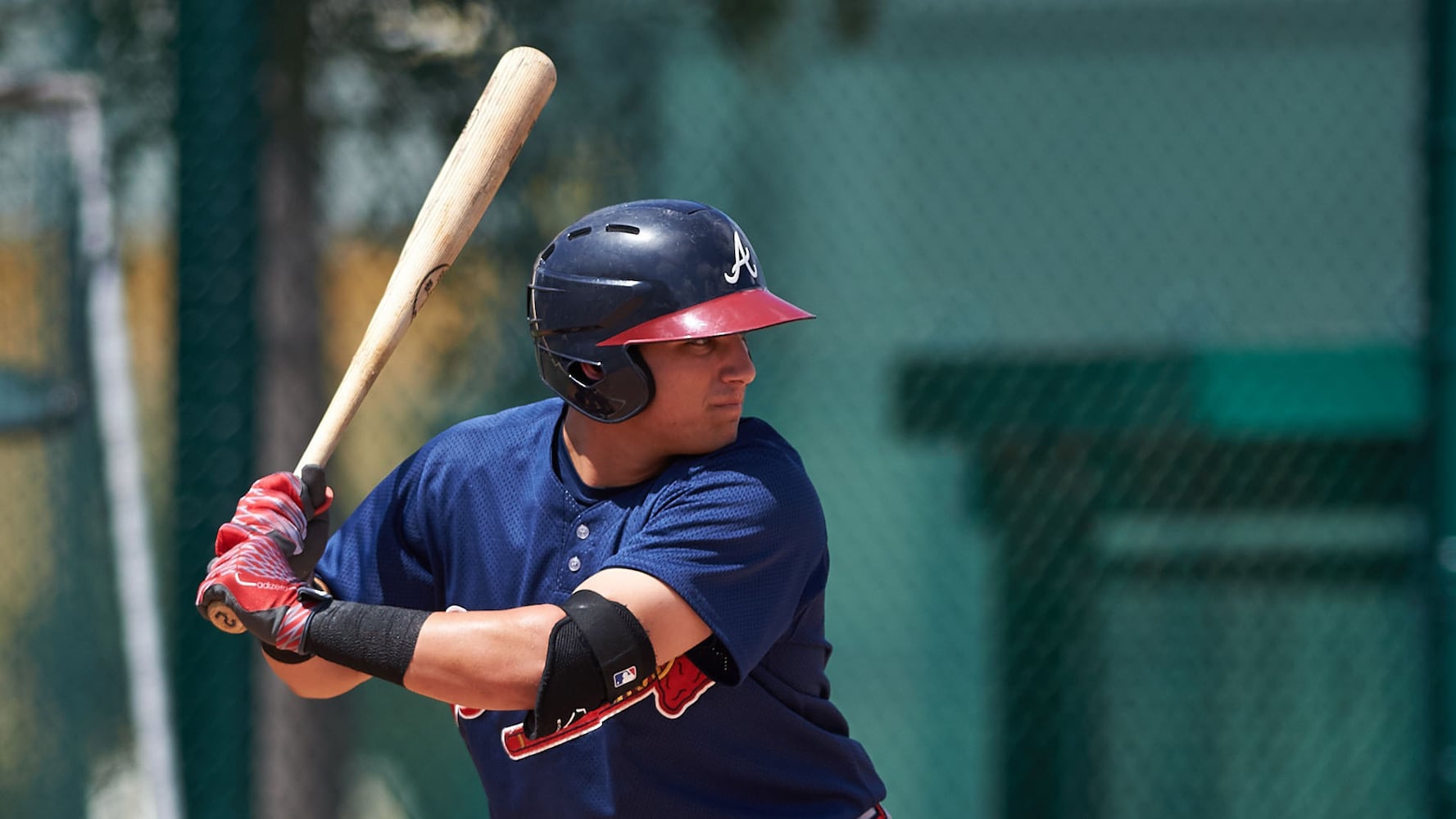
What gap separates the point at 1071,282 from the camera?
13.0ft

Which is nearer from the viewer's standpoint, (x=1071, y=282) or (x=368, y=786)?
(x=368, y=786)

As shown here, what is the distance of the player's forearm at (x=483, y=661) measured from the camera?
165cm

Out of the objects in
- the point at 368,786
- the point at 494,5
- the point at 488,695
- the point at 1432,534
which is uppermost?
the point at 494,5

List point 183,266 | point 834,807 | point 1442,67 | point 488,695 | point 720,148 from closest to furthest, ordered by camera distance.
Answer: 1. point 488,695
2. point 834,807
3. point 183,266
4. point 1442,67
5. point 720,148

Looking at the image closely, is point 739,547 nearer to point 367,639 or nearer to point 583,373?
point 583,373

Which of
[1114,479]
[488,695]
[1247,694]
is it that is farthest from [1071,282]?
[488,695]

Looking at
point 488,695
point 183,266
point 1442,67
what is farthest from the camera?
point 1442,67

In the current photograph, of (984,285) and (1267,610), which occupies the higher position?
(984,285)

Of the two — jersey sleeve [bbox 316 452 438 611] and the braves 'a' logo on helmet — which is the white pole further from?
the braves 'a' logo on helmet

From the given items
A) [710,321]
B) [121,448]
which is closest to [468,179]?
[710,321]

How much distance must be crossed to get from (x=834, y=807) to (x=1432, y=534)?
7.06ft

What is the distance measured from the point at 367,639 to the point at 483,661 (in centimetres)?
13

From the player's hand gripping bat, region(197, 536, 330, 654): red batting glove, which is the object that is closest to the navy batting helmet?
the player's hand gripping bat

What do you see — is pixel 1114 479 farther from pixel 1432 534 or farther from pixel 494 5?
pixel 494 5
